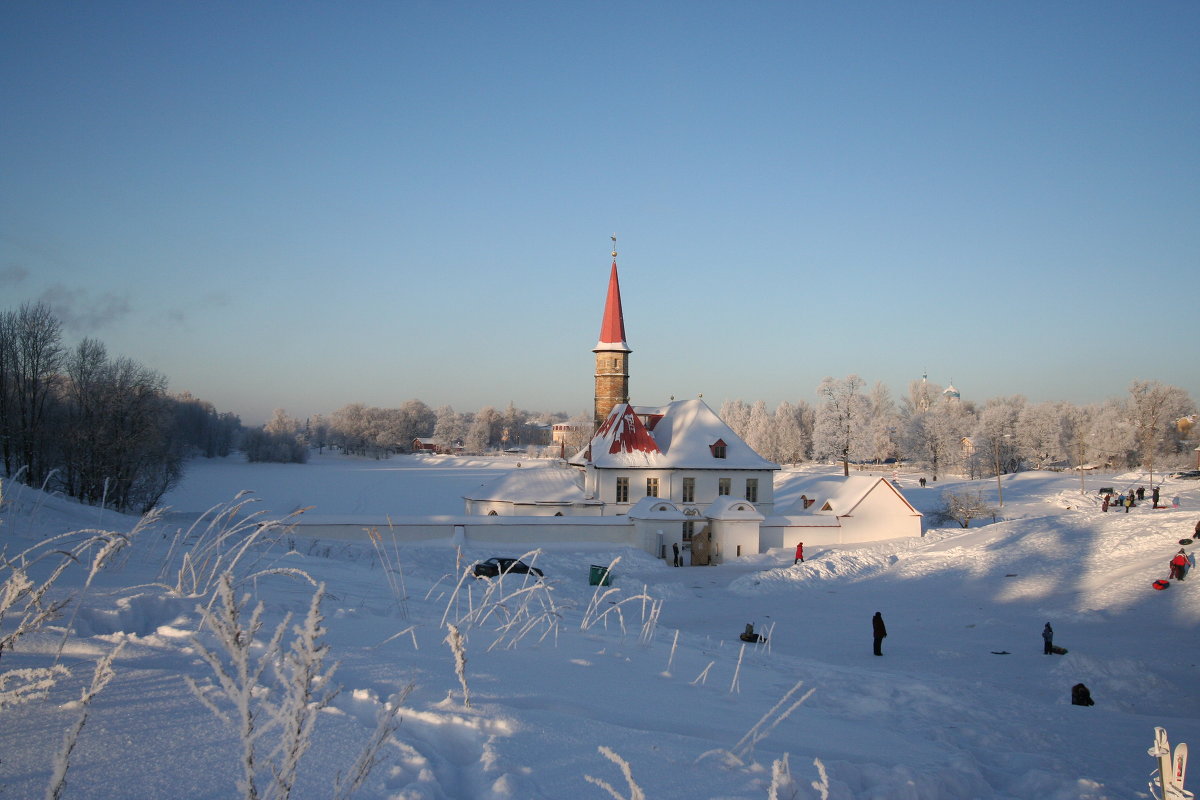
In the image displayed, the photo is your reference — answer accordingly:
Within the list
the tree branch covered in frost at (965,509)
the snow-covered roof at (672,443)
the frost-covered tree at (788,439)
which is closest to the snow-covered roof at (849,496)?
the snow-covered roof at (672,443)

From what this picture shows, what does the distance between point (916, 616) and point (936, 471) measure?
64233 mm

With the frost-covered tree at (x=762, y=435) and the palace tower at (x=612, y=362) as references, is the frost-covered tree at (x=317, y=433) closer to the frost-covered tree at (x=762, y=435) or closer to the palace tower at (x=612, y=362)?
the frost-covered tree at (x=762, y=435)

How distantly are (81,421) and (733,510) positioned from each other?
31643 millimetres

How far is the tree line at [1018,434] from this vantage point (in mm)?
64938

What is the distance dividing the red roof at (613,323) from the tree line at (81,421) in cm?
2474

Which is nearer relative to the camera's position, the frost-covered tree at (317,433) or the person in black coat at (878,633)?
the person in black coat at (878,633)

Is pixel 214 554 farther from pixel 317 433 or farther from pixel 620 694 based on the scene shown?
pixel 317 433

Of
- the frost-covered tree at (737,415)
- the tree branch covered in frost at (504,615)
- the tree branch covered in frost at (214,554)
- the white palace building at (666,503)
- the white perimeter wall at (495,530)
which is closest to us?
the tree branch covered in frost at (214,554)

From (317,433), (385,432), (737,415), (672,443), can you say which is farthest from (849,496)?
(317,433)

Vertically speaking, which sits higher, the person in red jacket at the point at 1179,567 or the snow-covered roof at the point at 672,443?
the snow-covered roof at the point at 672,443

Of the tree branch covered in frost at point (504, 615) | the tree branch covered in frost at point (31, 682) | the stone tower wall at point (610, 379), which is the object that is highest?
the stone tower wall at point (610, 379)

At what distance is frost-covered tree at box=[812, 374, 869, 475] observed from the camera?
210 ft

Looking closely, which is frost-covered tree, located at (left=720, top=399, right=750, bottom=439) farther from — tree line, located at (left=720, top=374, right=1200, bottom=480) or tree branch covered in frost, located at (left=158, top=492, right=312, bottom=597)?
tree branch covered in frost, located at (left=158, top=492, right=312, bottom=597)

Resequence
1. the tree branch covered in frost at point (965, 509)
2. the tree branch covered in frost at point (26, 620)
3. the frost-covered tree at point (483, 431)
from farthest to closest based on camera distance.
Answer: the frost-covered tree at point (483, 431) < the tree branch covered in frost at point (965, 509) < the tree branch covered in frost at point (26, 620)
